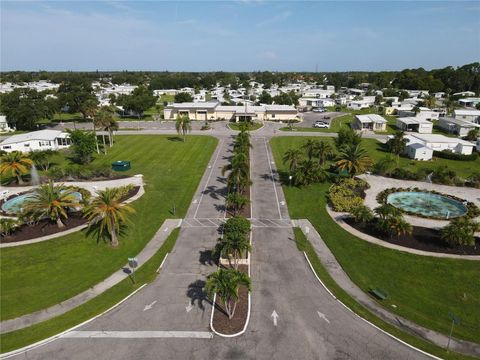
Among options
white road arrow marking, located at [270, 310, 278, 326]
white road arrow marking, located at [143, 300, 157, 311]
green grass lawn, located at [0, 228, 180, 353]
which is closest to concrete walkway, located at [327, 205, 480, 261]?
white road arrow marking, located at [270, 310, 278, 326]

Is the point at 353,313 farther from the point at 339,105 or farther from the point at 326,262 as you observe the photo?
the point at 339,105

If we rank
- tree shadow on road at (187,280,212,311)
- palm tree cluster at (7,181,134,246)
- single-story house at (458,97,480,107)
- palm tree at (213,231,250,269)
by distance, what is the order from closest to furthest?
tree shadow on road at (187,280,212,311)
palm tree at (213,231,250,269)
palm tree cluster at (7,181,134,246)
single-story house at (458,97,480,107)

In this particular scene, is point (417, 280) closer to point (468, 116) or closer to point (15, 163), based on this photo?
point (15, 163)

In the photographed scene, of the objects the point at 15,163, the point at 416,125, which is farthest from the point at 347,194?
the point at 416,125

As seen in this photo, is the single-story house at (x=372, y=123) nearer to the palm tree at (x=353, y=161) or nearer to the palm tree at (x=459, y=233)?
the palm tree at (x=353, y=161)

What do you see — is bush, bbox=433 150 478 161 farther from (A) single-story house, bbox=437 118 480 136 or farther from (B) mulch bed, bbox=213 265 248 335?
(B) mulch bed, bbox=213 265 248 335

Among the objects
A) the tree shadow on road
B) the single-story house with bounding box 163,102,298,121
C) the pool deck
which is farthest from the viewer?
the single-story house with bounding box 163,102,298,121

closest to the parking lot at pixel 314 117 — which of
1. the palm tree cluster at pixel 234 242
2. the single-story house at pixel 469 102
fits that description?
the single-story house at pixel 469 102

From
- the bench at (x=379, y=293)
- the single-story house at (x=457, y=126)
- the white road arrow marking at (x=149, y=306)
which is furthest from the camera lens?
the single-story house at (x=457, y=126)
